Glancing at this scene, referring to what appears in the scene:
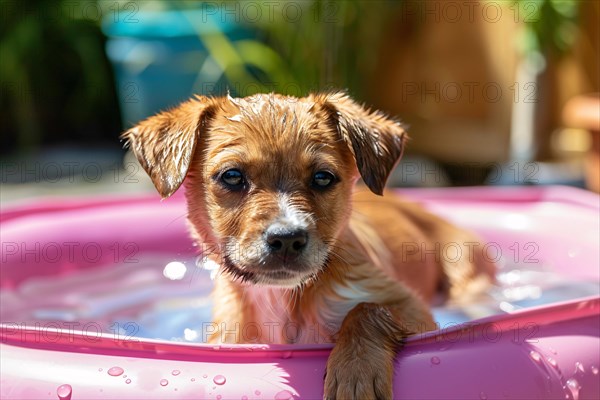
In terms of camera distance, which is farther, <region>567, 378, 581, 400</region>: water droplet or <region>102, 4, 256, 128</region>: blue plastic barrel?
<region>102, 4, 256, 128</region>: blue plastic barrel

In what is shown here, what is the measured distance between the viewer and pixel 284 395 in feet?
10.9

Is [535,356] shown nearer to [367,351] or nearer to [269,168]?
[367,351]

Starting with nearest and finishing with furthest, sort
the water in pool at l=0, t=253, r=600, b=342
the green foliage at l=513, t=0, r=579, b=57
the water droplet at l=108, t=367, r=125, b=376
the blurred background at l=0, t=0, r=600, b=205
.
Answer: the water droplet at l=108, t=367, r=125, b=376
the water in pool at l=0, t=253, r=600, b=342
the green foliage at l=513, t=0, r=579, b=57
the blurred background at l=0, t=0, r=600, b=205

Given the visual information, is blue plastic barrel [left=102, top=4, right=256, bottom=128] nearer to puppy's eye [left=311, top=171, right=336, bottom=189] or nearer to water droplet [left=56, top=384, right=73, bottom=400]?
puppy's eye [left=311, top=171, right=336, bottom=189]

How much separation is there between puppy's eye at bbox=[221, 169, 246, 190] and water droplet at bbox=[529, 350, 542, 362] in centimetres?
148

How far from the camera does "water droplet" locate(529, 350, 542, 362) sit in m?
3.54

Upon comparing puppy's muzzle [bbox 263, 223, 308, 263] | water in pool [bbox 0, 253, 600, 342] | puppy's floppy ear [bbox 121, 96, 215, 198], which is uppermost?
puppy's floppy ear [bbox 121, 96, 215, 198]

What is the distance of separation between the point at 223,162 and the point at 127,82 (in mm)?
6495

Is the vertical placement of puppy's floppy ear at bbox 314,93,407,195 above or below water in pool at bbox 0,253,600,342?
A: above

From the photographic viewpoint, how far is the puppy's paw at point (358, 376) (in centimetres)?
324

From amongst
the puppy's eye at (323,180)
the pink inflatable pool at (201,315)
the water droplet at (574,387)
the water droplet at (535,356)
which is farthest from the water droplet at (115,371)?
the water droplet at (574,387)

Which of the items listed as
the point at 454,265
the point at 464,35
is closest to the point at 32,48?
the point at 464,35

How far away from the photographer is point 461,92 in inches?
393

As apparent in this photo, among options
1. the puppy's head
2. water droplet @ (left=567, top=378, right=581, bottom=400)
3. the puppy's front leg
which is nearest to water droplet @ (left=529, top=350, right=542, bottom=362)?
water droplet @ (left=567, top=378, right=581, bottom=400)
